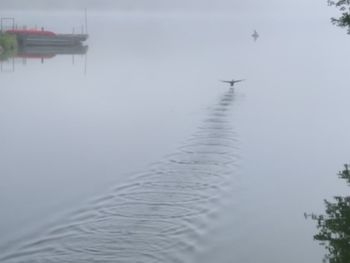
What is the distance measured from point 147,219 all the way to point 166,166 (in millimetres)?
8681

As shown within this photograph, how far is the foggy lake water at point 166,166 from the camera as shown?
2434 cm

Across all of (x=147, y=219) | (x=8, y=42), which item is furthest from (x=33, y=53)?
(x=147, y=219)

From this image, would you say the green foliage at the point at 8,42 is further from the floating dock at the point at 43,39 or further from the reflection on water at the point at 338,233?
the reflection on water at the point at 338,233

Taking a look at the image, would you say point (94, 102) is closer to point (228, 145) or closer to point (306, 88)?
point (228, 145)

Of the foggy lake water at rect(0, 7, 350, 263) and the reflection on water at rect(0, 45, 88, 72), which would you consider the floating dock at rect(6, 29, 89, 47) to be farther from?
the foggy lake water at rect(0, 7, 350, 263)

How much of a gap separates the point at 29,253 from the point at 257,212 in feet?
36.1

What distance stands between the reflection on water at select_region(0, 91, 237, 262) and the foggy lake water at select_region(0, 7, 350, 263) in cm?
7

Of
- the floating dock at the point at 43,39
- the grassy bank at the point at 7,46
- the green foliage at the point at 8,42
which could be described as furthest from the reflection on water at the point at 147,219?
the floating dock at the point at 43,39

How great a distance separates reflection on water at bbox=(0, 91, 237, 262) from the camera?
22.8m

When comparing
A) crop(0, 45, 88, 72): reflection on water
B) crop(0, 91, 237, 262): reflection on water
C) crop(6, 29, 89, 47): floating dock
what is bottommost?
crop(0, 91, 237, 262): reflection on water

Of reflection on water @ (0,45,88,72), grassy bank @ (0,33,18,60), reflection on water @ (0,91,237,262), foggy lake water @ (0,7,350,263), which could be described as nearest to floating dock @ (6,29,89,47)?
reflection on water @ (0,45,88,72)

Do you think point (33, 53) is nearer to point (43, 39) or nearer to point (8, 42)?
point (8, 42)

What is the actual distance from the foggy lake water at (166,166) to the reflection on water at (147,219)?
68mm

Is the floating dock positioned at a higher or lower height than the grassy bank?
higher
